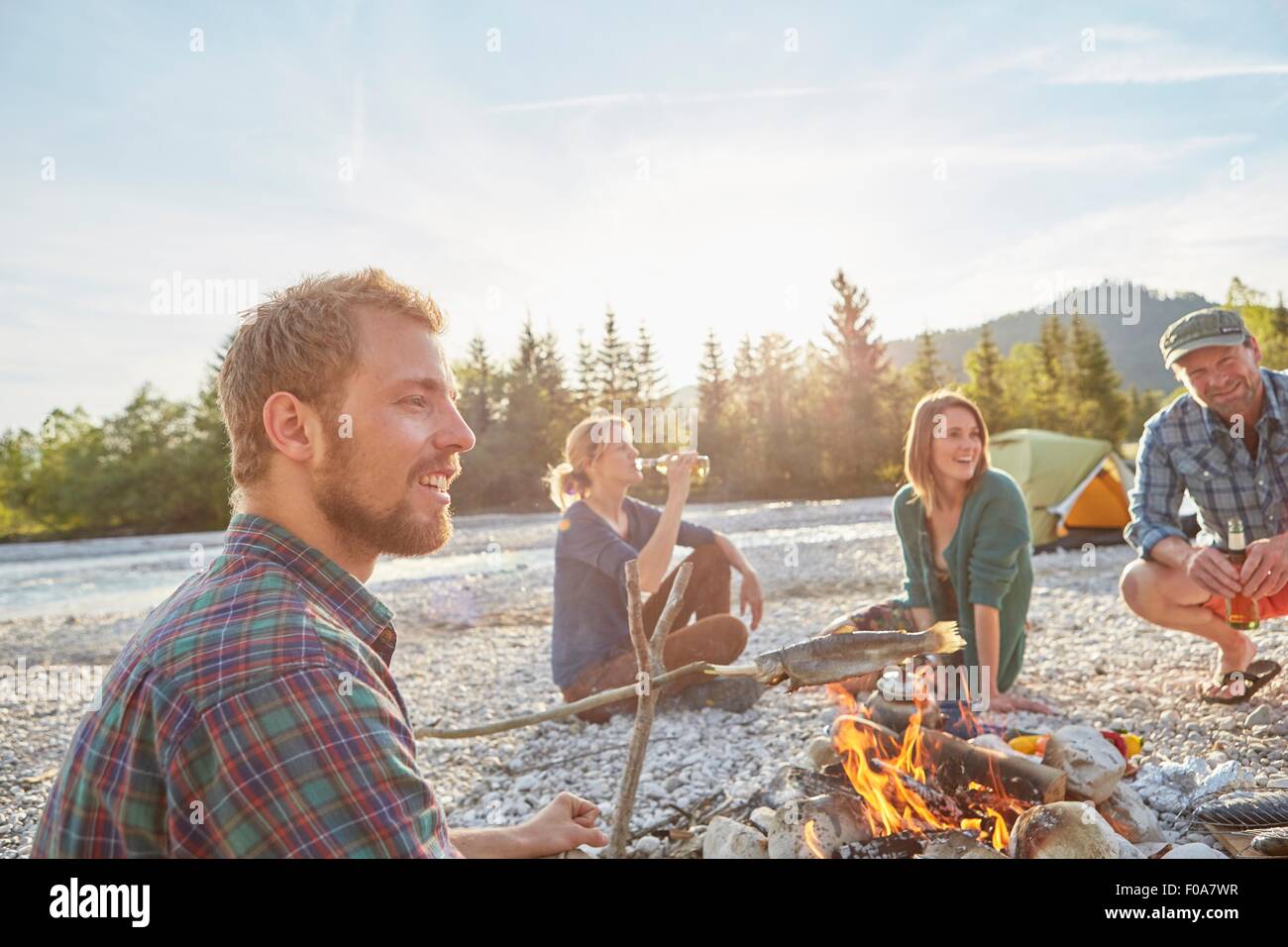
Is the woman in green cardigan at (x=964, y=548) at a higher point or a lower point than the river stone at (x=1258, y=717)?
higher

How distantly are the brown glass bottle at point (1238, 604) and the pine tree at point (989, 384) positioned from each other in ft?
144

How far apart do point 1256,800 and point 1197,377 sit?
94.1 inches

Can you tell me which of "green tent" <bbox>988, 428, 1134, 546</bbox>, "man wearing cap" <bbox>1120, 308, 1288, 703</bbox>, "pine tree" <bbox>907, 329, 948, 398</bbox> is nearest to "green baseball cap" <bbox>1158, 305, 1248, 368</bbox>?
"man wearing cap" <bbox>1120, 308, 1288, 703</bbox>

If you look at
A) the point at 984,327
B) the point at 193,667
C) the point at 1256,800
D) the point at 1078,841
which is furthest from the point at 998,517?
the point at 984,327

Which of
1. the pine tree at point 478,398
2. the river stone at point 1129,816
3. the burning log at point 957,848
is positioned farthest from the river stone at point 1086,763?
the pine tree at point 478,398

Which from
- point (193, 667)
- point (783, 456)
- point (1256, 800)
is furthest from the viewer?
point (783, 456)

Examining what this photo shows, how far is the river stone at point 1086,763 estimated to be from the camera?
326 centimetres

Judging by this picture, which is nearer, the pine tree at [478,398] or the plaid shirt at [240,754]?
the plaid shirt at [240,754]

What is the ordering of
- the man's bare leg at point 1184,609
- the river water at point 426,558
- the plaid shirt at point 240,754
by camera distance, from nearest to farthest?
the plaid shirt at point 240,754 → the man's bare leg at point 1184,609 → the river water at point 426,558

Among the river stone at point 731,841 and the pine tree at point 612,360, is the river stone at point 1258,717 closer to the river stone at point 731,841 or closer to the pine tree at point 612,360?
the river stone at point 731,841

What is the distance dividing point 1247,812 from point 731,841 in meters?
1.87

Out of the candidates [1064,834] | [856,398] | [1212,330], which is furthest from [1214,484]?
[856,398]
